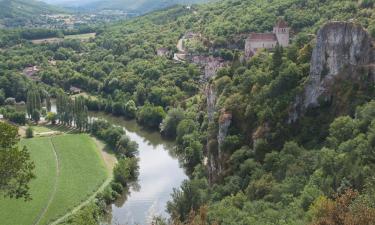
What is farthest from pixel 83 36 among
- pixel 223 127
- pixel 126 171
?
pixel 223 127

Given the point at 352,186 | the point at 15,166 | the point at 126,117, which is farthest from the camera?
the point at 126,117

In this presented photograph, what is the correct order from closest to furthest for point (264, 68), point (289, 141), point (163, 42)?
A: point (289, 141), point (264, 68), point (163, 42)

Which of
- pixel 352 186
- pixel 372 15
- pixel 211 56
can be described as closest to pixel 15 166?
pixel 352 186

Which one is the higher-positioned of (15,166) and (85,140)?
(15,166)

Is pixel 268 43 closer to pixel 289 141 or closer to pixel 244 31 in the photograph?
pixel 244 31

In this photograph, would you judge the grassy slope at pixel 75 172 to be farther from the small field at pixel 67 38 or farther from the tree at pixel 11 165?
the small field at pixel 67 38

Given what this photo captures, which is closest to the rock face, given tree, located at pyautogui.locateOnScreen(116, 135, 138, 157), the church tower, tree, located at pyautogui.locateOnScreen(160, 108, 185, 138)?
tree, located at pyautogui.locateOnScreen(116, 135, 138, 157)

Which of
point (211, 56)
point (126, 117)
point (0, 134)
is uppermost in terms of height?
point (0, 134)

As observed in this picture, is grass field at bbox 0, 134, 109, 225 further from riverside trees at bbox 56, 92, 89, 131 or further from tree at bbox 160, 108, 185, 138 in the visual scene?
tree at bbox 160, 108, 185, 138
